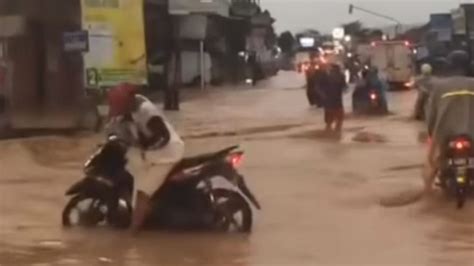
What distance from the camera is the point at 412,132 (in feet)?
85.9

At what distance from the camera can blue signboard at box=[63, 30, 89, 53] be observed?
84.2 feet

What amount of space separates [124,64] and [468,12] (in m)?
34.5

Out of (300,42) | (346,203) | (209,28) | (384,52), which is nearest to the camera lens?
(346,203)

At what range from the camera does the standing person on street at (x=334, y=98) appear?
24594 millimetres

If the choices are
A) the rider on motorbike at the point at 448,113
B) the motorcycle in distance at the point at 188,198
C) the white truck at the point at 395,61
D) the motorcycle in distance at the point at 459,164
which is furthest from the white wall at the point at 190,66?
the motorcycle in distance at the point at 188,198

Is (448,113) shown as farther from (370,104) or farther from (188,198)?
(370,104)

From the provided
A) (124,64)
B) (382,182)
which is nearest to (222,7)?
(124,64)

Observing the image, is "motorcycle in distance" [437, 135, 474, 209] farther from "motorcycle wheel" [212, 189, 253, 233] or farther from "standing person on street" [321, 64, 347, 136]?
"standing person on street" [321, 64, 347, 136]

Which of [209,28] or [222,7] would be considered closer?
[222,7]

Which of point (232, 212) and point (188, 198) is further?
point (232, 212)

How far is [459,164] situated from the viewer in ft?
43.6

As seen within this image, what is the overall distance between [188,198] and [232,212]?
468 mm

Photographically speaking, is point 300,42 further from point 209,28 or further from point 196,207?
point 196,207

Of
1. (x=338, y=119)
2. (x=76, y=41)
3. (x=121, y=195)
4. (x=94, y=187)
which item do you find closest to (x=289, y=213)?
(x=121, y=195)
